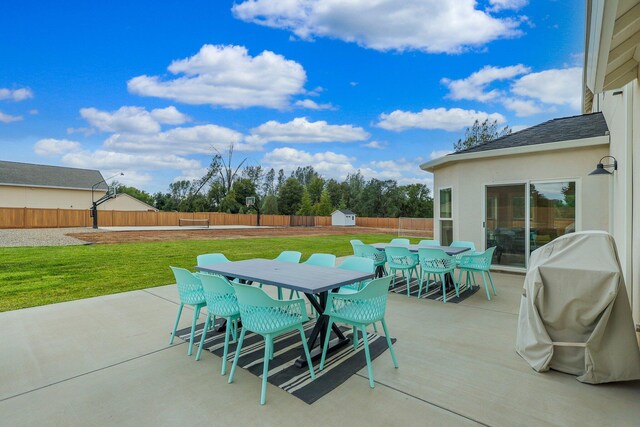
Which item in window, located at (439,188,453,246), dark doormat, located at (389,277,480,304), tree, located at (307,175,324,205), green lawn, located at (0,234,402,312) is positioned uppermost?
tree, located at (307,175,324,205)

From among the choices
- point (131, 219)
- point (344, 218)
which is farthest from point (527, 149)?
point (131, 219)

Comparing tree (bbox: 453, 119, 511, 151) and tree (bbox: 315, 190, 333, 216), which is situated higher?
tree (bbox: 453, 119, 511, 151)

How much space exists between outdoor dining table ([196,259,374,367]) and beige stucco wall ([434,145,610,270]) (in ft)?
17.8

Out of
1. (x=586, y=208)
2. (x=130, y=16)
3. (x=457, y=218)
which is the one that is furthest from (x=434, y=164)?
(x=130, y=16)

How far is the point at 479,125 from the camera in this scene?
28188mm

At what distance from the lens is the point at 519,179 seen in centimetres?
694

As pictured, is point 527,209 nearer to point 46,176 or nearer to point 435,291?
point 435,291

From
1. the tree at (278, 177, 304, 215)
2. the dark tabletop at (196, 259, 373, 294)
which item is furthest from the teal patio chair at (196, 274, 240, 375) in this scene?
the tree at (278, 177, 304, 215)

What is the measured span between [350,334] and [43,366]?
2968 mm

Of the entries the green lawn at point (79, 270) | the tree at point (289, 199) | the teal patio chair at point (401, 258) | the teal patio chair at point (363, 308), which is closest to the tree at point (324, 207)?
the tree at point (289, 199)

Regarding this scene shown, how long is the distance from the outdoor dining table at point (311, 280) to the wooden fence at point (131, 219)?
19529 mm

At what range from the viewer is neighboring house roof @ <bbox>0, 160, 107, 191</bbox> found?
1025 inches

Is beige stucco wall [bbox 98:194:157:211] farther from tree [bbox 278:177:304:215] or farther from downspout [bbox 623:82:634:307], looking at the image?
downspout [bbox 623:82:634:307]

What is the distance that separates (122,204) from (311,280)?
113 feet
